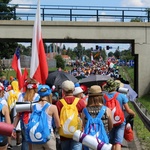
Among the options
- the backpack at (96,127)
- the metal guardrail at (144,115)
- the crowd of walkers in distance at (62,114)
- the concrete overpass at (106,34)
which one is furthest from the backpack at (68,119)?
the concrete overpass at (106,34)

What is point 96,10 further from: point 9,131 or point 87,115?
point 9,131

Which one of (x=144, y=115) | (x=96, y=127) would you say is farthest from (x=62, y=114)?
(x=144, y=115)

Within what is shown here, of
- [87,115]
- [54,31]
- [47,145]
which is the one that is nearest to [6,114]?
[47,145]

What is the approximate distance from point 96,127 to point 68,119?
75cm

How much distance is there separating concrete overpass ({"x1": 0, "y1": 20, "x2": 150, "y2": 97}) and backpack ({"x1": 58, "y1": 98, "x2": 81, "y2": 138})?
62.1 feet

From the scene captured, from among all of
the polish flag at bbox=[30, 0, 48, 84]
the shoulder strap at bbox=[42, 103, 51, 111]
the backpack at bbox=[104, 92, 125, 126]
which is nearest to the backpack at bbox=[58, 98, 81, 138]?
the shoulder strap at bbox=[42, 103, 51, 111]

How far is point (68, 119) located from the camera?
5.82 metres

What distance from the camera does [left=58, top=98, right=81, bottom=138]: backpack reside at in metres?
5.82

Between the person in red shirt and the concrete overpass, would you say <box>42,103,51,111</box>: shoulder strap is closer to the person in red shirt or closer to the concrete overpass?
the person in red shirt

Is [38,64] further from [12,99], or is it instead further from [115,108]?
[115,108]

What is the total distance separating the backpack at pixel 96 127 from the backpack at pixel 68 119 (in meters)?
0.64

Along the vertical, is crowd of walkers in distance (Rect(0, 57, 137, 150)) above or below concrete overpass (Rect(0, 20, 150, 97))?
below

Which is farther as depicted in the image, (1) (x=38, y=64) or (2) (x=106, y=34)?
(2) (x=106, y=34)

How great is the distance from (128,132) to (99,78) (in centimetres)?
535
